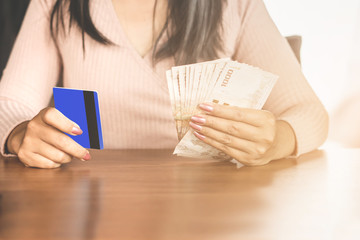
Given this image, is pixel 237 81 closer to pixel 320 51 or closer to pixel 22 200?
pixel 22 200

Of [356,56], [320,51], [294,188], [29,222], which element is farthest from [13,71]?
[356,56]

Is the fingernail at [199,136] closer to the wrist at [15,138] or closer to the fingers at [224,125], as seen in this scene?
the fingers at [224,125]

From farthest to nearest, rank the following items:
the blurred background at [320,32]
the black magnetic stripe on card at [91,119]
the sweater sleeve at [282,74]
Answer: the blurred background at [320,32] < the sweater sleeve at [282,74] < the black magnetic stripe on card at [91,119]

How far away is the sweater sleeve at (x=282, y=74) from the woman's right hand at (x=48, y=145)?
49 cm

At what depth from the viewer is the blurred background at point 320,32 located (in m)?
1.27

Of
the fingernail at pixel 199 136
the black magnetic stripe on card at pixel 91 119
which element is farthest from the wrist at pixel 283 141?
the black magnetic stripe on card at pixel 91 119

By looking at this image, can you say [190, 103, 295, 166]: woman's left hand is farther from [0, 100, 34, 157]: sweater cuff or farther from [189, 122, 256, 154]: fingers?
[0, 100, 34, 157]: sweater cuff

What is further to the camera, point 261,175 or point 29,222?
point 261,175

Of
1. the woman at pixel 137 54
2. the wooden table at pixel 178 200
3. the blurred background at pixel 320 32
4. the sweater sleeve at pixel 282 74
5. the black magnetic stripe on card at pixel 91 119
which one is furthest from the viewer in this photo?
the blurred background at pixel 320 32

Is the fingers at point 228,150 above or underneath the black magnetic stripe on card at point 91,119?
underneath

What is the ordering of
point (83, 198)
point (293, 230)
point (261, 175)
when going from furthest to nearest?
1. point (261, 175)
2. point (83, 198)
3. point (293, 230)

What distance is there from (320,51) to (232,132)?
750 millimetres

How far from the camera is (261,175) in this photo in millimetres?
664

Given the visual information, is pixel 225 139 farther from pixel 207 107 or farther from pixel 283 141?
pixel 283 141
